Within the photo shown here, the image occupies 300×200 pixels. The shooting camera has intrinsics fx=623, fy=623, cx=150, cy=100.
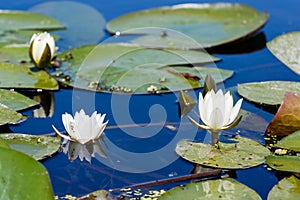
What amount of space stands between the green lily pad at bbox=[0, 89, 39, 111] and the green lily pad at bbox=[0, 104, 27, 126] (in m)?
0.09

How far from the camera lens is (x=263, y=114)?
98.3 inches

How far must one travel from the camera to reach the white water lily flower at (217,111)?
6.82 ft

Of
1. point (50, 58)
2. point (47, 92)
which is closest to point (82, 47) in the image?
point (50, 58)

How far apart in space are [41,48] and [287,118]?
1191 mm

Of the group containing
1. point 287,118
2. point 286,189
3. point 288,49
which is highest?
point 288,49

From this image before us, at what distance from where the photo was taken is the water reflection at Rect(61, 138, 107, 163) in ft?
7.08

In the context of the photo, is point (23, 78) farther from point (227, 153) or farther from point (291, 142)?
point (291, 142)

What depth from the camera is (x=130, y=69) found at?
285cm

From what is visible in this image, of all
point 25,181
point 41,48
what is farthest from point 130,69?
point 25,181

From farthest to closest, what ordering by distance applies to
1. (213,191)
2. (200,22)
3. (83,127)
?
(200,22)
(83,127)
(213,191)

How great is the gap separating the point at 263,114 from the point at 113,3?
165 centimetres

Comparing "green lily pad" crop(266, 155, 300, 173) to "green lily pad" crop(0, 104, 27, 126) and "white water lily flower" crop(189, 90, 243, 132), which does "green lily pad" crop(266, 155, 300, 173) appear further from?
"green lily pad" crop(0, 104, 27, 126)

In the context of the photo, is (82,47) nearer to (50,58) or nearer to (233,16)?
(50,58)

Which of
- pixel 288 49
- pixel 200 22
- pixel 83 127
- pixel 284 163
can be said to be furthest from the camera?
pixel 200 22
